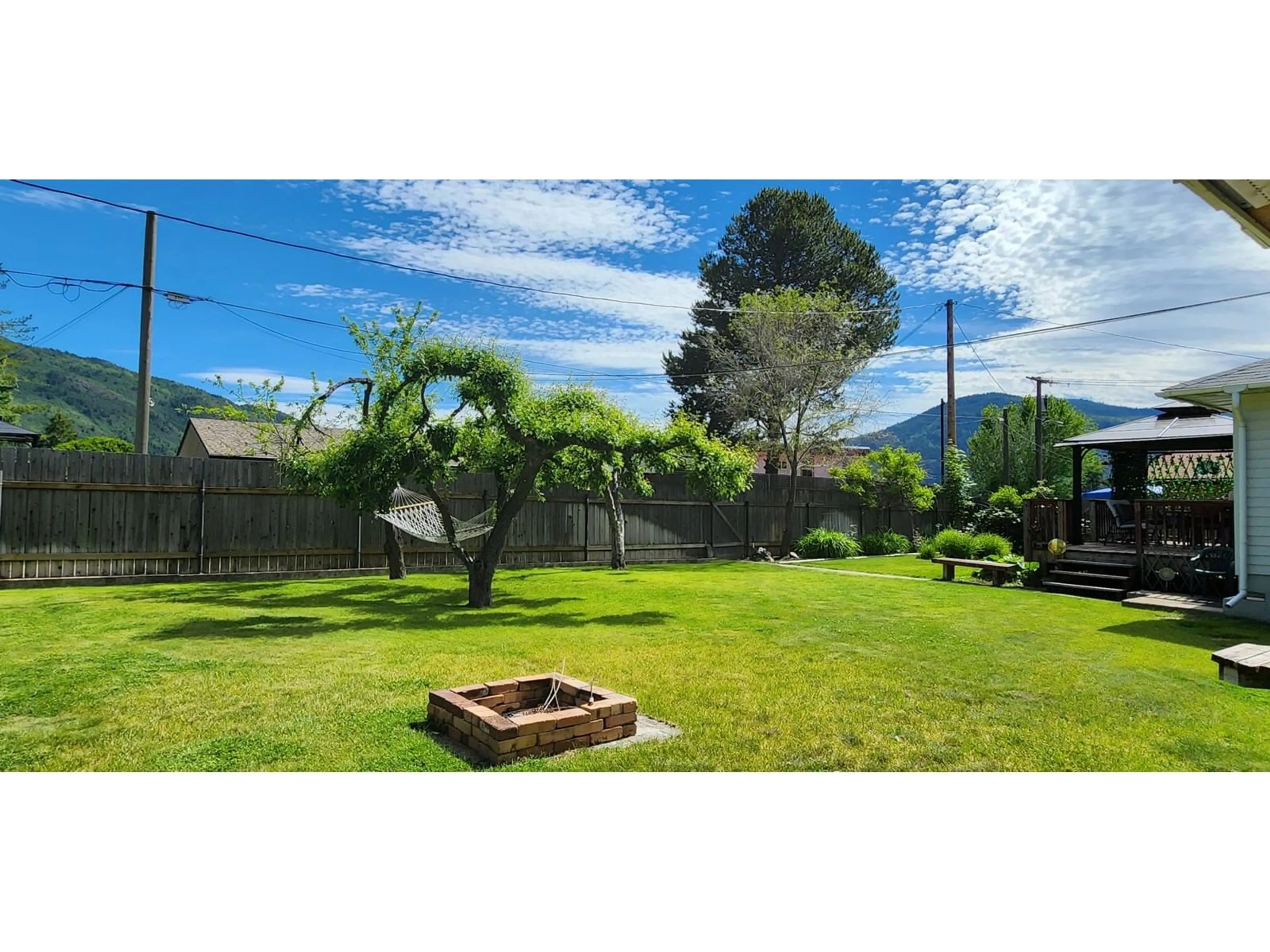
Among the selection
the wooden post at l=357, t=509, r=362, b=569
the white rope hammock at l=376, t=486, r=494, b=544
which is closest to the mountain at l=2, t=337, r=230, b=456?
the wooden post at l=357, t=509, r=362, b=569

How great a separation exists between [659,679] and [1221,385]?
5230mm

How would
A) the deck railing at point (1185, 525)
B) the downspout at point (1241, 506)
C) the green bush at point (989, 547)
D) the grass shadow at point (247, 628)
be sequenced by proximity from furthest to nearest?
the green bush at point (989, 547)
the deck railing at point (1185, 525)
the downspout at point (1241, 506)
the grass shadow at point (247, 628)

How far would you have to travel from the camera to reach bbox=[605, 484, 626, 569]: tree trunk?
10.5 meters

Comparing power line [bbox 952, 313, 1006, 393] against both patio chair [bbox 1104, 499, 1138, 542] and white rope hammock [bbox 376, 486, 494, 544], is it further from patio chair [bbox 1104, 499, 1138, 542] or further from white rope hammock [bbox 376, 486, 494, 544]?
white rope hammock [bbox 376, 486, 494, 544]

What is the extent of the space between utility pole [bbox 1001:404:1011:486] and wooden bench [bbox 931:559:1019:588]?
791 cm

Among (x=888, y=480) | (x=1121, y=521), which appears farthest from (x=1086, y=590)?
(x=888, y=480)

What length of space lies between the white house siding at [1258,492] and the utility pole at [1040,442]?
1056 cm

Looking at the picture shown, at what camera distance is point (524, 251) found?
27.7 feet

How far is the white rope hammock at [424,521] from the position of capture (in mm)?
6977

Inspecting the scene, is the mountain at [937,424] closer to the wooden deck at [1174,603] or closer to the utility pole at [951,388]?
the utility pole at [951,388]

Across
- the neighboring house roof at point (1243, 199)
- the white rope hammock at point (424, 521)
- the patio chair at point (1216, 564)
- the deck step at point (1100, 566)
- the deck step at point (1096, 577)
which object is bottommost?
the deck step at point (1096, 577)

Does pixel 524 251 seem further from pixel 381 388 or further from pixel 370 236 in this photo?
pixel 381 388

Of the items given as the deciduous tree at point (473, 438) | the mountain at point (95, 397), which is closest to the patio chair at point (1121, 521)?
the deciduous tree at point (473, 438)
